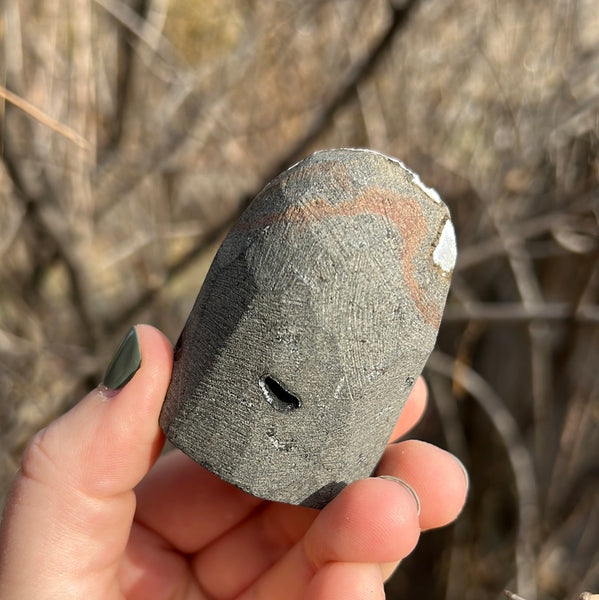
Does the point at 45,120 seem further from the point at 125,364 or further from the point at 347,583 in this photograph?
the point at 347,583

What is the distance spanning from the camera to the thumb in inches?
48.1

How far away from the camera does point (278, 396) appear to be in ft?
3.88

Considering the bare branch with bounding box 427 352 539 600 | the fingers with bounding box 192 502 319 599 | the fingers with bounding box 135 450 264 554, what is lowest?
the bare branch with bounding box 427 352 539 600

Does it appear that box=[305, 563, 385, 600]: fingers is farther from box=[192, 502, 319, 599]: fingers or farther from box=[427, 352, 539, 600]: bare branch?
box=[427, 352, 539, 600]: bare branch

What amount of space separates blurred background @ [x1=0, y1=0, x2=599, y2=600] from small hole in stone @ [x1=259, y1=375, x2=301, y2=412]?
3.94 ft

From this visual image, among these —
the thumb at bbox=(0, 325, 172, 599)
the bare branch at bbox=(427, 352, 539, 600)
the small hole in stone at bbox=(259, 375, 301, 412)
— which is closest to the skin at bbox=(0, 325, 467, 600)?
the thumb at bbox=(0, 325, 172, 599)

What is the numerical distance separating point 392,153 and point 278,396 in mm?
1531

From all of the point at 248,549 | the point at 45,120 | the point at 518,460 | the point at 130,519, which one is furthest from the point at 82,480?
the point at 518,460

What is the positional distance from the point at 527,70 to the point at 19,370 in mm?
2122

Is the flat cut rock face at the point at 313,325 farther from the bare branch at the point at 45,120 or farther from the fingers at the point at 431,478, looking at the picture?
the bare branch at the point at 45,120

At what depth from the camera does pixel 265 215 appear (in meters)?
1.18

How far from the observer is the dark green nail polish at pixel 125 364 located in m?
1.27

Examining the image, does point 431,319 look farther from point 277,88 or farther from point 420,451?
point 277,88

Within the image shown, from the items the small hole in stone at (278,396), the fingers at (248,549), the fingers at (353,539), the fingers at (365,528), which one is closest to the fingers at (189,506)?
the fingers at (248,549)
